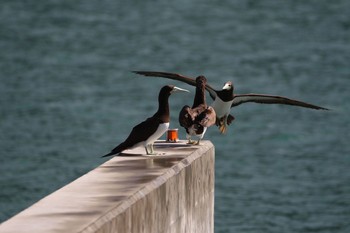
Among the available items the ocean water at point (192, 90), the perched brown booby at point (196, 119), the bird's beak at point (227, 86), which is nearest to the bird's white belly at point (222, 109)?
the bird's beak at point (227, 86)

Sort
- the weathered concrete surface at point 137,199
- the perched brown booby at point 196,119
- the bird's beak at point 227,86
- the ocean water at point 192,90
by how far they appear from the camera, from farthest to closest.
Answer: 1. the ocean water at point 192,90
2. the bird's beak at point 227,86
3. the perched brown booby at point 196,119
4. the weathered concrete surface at point 137,199

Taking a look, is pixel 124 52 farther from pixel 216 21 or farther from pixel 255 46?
pixel 216 21

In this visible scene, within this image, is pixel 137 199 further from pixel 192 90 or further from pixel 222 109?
pixel 192 90

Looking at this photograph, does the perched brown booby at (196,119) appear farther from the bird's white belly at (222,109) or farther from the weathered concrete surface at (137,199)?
the bird's white belly at (222,109)

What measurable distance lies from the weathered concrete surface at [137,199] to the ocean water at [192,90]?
1506 centimetres

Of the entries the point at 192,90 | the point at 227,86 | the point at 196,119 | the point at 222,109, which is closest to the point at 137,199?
the point at 196,119

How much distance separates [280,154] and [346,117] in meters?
8.42

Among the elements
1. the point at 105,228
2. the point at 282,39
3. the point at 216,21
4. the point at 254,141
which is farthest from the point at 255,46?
the point at 105,228

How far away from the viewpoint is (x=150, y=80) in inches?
2495

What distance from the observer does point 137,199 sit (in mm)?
15016

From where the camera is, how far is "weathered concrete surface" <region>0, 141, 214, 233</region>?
45.1ft

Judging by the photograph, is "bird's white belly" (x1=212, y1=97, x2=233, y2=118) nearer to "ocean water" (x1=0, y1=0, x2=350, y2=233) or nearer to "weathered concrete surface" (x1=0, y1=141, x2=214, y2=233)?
"weathered concrete surface" (x1=0, y1=141, x2=214, y2=233)

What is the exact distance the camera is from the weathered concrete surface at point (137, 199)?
13750 mm

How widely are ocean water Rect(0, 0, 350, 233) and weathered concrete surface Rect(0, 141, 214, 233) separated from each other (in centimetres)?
1506
